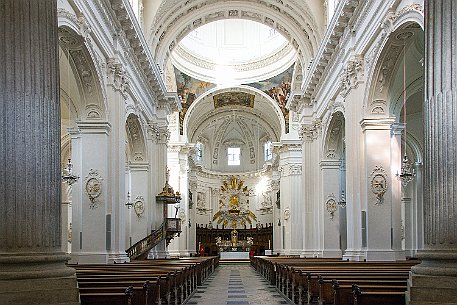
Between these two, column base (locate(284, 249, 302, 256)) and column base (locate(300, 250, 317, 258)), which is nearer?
column base (locate(300, 250, 317, 258))

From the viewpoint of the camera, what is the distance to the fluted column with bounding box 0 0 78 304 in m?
4.70

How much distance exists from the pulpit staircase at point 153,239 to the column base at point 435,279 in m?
15.0

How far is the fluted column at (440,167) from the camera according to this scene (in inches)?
206

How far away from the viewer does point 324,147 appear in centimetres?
2223

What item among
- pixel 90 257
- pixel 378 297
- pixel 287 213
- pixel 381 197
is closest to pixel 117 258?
pixel 90 257

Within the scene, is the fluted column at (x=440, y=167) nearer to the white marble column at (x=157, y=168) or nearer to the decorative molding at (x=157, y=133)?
the white marble column at (x=157, y=168)

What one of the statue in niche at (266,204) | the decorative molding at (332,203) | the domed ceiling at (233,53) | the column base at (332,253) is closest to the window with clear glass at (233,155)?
the statue in niche at (266,204)

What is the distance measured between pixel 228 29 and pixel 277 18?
1333cm

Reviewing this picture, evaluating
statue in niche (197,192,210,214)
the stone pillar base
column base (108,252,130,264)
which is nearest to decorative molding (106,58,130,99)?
column base (108,252,130,264)

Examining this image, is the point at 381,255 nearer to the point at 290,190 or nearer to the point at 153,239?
the point at 153,239

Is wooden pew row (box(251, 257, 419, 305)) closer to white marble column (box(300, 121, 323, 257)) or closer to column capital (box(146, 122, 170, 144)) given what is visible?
white marble column (box(300, 121, 323, 257))

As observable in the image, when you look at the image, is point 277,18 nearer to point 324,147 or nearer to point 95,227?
point 324,147

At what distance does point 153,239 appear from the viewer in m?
22.6

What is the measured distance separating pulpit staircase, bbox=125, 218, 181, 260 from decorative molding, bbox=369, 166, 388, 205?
837 cm
